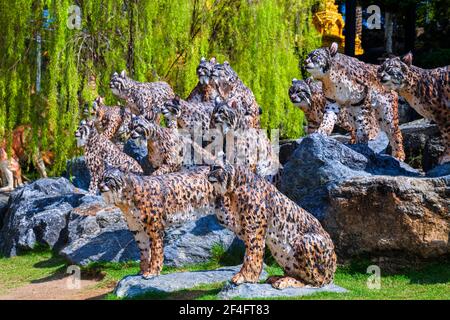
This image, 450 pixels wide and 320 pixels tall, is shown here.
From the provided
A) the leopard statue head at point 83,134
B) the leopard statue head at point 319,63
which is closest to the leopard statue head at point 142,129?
the leopard statue head at point 83,134

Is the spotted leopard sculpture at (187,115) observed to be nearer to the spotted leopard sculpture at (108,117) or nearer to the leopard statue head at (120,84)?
the leopard statue head at (120,84)

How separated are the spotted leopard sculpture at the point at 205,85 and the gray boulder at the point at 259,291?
17.1 ft

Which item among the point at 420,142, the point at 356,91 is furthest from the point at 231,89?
the point at 420,142

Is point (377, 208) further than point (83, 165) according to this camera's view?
No

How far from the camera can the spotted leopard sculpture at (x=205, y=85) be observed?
11766 millimetres

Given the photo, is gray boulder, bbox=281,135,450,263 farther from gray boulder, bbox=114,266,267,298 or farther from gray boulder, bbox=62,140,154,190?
gray boulder, bbox=62,140,154,190

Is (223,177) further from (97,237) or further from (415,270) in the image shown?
(97,237)

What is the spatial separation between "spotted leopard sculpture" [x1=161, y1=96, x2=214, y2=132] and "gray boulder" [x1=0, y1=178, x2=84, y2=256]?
3.06m

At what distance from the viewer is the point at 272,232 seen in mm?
7141

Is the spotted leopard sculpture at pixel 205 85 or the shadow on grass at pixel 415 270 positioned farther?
the spotted leopard sculpture at pixel 205 85

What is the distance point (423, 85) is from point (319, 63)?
57.5 inches

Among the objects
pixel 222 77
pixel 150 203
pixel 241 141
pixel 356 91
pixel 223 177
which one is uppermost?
pixel 222 77

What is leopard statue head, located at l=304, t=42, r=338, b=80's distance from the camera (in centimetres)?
1006

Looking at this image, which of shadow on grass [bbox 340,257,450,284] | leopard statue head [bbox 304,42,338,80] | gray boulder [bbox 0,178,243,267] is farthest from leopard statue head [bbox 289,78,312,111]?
shadow on grass [bbox 340,257,450,284]
